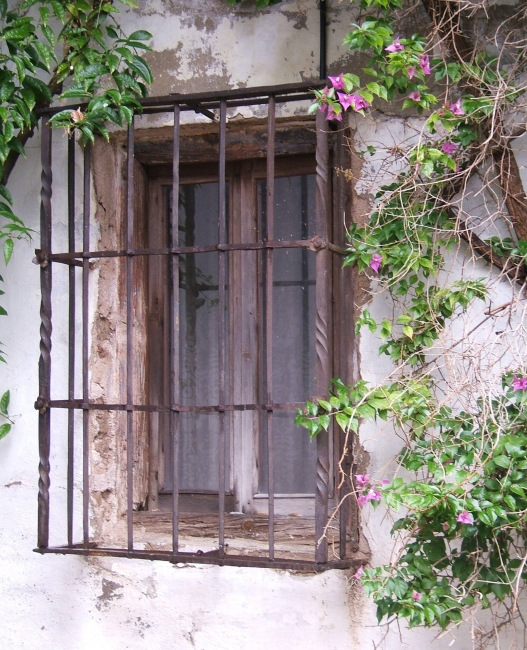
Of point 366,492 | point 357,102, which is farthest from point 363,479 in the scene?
point 357,102

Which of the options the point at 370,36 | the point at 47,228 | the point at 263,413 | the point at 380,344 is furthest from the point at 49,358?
the point at 370,36

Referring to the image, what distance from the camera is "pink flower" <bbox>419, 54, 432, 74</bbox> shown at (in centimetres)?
236

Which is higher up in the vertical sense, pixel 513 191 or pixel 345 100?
pixel 345 100

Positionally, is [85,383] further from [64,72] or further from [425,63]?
[425,63]

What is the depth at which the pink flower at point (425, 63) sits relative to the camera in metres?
2.36

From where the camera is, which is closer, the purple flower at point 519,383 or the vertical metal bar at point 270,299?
the purple flower at point 519,383

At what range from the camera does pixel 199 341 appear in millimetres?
2953

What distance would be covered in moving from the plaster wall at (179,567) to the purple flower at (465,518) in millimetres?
510

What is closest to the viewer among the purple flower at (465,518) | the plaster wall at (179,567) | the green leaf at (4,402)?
the purple flower at (465,518)

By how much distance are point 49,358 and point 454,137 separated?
1454 millimetres

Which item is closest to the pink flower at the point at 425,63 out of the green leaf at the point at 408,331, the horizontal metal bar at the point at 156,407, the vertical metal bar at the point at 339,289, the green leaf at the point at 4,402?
the vertical metal bar at the point at 339,289

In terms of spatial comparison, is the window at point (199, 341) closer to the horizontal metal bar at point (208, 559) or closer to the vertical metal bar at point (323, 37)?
the horizontal metal bar at point (208, 559)

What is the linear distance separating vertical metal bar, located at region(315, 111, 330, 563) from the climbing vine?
77mm

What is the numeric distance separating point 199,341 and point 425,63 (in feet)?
4.04
